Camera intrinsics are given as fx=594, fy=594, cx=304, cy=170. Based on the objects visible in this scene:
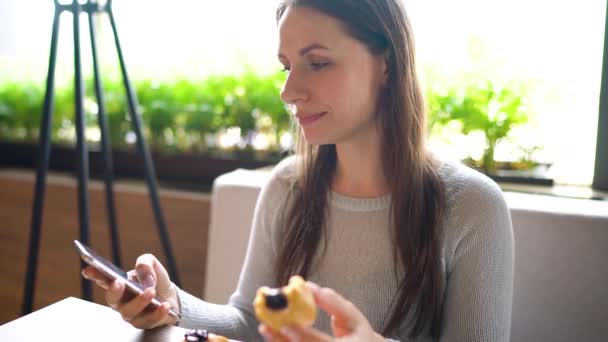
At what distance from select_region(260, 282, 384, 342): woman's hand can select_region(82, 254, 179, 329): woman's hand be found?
0.93 feet

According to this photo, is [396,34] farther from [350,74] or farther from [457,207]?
[457,207]

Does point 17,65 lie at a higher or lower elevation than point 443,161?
higher

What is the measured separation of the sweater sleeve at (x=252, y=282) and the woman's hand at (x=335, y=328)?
475 millimetres

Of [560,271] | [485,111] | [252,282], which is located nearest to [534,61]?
[485,111]

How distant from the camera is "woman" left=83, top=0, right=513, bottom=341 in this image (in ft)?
3.58

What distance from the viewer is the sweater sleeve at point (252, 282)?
46.6 inches

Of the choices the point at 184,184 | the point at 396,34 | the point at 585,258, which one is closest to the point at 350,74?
the point at 396,34

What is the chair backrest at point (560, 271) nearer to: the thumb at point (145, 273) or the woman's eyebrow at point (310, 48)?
the woman's eyebrow at point (310, 48)

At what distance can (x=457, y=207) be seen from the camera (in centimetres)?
114

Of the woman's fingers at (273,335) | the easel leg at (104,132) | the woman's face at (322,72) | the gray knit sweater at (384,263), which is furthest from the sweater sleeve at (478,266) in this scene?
the easel leg at (104,132)

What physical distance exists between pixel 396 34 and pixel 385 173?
29cm

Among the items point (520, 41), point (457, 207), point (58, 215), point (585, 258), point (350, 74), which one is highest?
point (520, 41)

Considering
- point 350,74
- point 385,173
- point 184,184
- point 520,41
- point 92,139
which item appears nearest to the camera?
point 350,74

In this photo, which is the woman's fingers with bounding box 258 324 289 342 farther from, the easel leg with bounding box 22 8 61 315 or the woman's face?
the easel leg with bounding box 22 8 61 315
